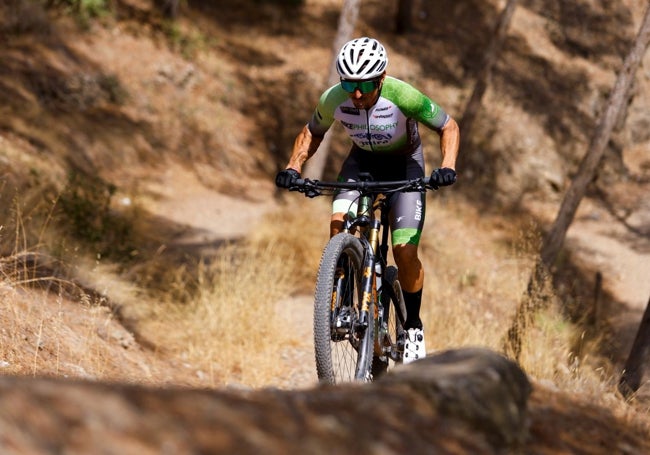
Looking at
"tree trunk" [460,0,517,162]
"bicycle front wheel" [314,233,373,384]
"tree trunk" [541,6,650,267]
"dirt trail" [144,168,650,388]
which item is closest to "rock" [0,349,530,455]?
"bicycle front wheel" [314,233,373,384]

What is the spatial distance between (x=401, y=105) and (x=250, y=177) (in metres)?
11.3

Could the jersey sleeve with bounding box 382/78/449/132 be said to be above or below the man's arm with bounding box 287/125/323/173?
above

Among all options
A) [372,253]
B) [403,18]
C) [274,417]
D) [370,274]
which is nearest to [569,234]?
[403,18]

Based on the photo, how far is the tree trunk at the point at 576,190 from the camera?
7148 mm

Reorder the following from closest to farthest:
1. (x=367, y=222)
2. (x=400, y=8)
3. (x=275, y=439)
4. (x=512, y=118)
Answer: (x=275, y=439) → (x=367, y=222) → (x=512, y=118) → (x=400, y=8)

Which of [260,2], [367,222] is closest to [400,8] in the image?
[260,2]

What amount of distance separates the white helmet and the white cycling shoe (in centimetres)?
185

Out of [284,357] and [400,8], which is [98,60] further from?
[284,357]

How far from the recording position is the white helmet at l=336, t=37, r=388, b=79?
4957 mm

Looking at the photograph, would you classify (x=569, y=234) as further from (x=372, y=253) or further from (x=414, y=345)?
(x=372, y=253)

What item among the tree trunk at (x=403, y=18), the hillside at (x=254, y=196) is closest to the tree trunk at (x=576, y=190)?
the hillside at (x=254, y=196)

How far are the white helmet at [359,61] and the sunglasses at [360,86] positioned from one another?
0.06 metres

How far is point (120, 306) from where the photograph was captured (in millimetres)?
7699

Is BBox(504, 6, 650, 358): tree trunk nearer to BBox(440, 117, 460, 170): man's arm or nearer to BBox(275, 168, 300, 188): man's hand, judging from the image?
BBox(440, 117, 460, 170): man's arm
